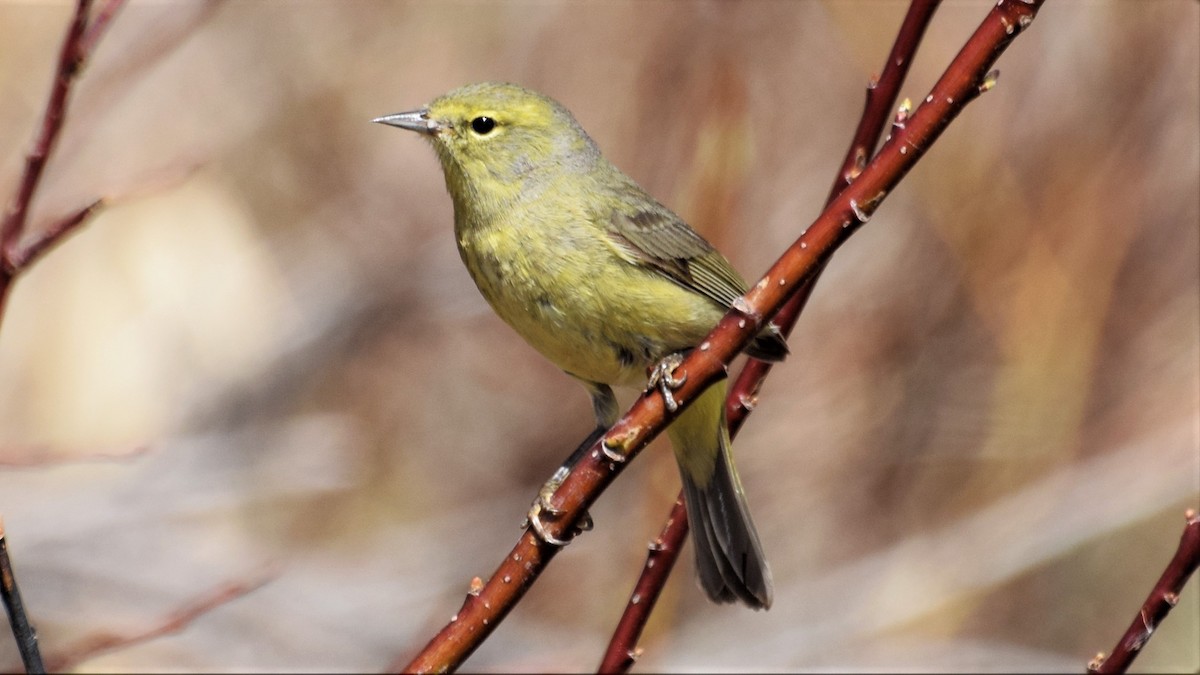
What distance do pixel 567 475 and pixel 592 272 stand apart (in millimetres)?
570

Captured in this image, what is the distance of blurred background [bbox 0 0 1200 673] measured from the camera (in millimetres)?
5180

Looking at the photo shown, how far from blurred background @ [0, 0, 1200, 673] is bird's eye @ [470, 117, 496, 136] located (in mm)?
1632

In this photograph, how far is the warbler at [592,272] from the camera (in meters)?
3.35

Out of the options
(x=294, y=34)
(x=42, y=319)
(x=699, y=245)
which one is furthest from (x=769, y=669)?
(x=42, y=319)

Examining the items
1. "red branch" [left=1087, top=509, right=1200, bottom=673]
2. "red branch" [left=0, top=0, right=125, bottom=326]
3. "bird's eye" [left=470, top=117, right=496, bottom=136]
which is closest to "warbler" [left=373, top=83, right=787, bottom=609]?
"bird's eye" [left=470, top=117, right=496, bottom=136]

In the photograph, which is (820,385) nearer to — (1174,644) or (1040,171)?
(1040,171)

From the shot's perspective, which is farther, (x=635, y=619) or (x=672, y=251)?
(x=672, y=251)

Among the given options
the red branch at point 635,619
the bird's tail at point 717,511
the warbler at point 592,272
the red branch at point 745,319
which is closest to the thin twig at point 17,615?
the red branch at point 745,319

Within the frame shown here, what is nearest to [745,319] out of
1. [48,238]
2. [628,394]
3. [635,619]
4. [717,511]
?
[635,619]

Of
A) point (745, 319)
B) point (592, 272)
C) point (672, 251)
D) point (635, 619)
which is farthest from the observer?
point (672, 251)

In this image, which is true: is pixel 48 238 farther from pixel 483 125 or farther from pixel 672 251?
pixel 672 251

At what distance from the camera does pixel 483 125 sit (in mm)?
3787

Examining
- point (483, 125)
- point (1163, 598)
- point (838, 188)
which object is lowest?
point (1163, 598)

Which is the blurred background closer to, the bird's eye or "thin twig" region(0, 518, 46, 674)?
the bird's eye
